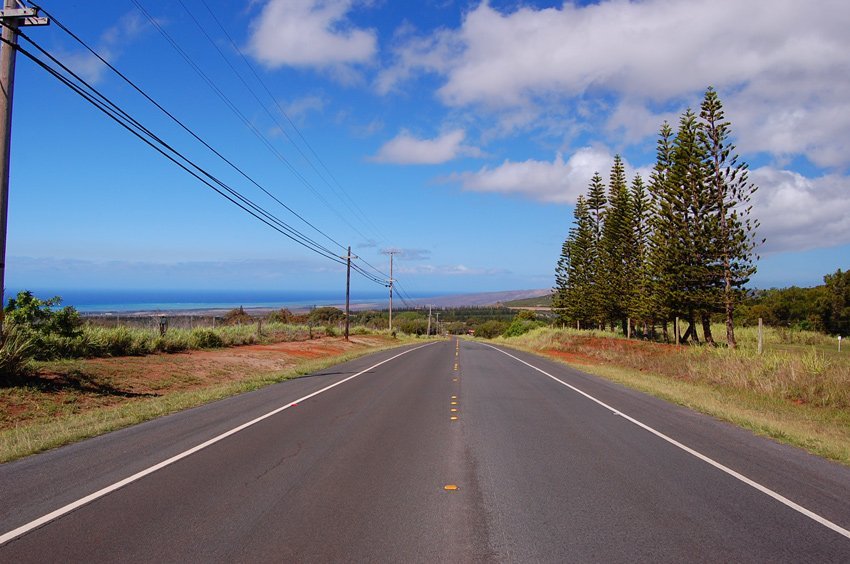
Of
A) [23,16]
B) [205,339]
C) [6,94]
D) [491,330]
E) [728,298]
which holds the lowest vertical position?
[491,330]

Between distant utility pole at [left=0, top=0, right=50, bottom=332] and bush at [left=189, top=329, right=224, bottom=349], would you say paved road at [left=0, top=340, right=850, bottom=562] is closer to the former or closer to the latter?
distant utility pole at [left=0, top=0, right=50, bottom=332]

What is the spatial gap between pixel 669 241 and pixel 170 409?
36607 millimetres

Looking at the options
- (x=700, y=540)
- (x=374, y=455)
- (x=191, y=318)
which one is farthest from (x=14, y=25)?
(x=191, y=318)

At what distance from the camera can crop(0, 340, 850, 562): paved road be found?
4.76m

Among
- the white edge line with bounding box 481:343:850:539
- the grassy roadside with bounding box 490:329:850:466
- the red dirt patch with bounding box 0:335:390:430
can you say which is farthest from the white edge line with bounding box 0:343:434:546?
the grassy roadside with bounding box 490:329:850:466

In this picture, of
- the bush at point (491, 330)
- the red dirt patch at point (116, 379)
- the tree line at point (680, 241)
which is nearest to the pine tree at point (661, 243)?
the tree line at point (680, 241)

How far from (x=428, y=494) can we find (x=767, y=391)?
1428 centimetres

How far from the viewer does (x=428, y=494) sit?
6.21 metres

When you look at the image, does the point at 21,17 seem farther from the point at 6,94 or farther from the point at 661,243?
the point at 661,243

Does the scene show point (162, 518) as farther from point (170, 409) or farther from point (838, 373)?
point (838, 373)

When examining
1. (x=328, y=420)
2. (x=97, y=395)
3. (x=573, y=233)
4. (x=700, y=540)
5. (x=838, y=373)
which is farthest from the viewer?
(x=573, y=233)

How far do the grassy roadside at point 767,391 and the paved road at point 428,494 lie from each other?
123cm

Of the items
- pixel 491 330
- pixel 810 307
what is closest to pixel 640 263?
pixel 810 307

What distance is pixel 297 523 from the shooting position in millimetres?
5273
